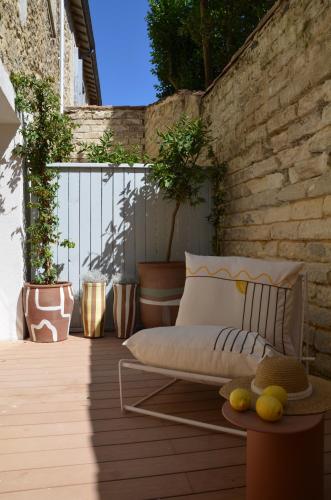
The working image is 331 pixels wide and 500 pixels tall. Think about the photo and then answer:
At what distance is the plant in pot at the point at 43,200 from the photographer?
4207mm

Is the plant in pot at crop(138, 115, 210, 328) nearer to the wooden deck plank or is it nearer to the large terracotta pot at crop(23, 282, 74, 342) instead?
the large terracotta pot at crop(23, 282, 74, 342)

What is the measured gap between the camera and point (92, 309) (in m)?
4.46

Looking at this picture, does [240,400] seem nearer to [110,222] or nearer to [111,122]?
[110,222]

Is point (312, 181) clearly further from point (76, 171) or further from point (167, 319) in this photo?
point (76, 171)

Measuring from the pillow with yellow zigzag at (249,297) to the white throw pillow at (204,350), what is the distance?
28cm

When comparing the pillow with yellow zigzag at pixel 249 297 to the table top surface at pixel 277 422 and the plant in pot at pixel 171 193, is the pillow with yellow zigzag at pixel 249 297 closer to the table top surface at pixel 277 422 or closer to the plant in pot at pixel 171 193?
the table top surface at pixel 277 422

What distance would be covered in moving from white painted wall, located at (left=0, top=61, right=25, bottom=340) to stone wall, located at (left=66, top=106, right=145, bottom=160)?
10.8ft

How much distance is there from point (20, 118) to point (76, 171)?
2.60 feet

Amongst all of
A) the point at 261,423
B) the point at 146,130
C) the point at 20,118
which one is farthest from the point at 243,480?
the point at 146,130

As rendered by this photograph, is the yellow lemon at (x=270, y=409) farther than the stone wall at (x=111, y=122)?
No

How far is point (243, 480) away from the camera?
1.75 metres

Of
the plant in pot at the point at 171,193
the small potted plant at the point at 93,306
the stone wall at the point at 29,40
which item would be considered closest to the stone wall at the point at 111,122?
the stone wall at the point at 29,40

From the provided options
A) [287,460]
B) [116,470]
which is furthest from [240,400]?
[116,470]

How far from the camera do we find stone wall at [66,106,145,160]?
299 inches
